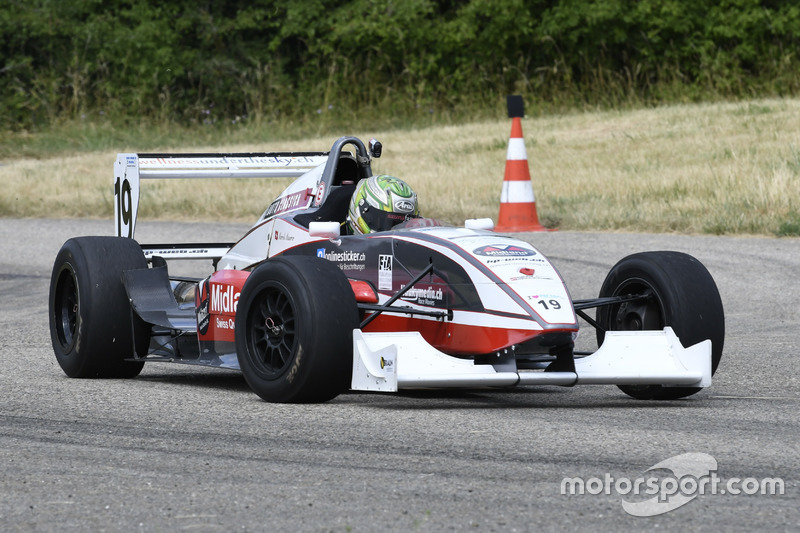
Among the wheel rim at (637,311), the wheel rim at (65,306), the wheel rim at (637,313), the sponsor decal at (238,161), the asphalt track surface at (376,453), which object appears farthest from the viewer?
the sponsor decal at (238,161)

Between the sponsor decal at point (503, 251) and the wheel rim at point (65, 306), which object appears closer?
the sponsor decal at point (503, 251)

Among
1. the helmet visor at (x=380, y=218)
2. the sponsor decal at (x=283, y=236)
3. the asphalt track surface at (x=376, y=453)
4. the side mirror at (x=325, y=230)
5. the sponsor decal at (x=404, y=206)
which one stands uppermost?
the sponsor decal at (x=404, y=206)

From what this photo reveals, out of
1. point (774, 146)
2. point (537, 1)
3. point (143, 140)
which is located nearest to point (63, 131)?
point (143, 140)

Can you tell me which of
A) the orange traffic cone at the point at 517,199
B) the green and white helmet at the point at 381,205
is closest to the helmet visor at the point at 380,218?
the green and white helmet at the point at 381,205

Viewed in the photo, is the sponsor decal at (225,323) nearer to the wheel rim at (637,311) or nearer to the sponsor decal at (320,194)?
the sponsor decal at (320,194)

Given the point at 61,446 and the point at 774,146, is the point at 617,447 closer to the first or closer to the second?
the point at 61,446

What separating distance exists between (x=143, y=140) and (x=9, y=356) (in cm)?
1785

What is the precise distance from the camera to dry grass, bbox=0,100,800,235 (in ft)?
46.7

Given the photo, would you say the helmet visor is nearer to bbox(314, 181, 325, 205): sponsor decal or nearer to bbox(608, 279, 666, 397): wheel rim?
bbox(314, 181, 325, 205): sponsor decal

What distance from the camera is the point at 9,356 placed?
27.1 ft

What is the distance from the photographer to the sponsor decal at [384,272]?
258 inches

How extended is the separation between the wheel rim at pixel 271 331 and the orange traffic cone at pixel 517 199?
750 cm

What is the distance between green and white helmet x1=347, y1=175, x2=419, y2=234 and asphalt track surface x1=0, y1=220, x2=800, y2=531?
38.8 inches

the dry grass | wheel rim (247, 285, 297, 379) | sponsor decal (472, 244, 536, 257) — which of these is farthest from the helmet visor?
the dry grass
